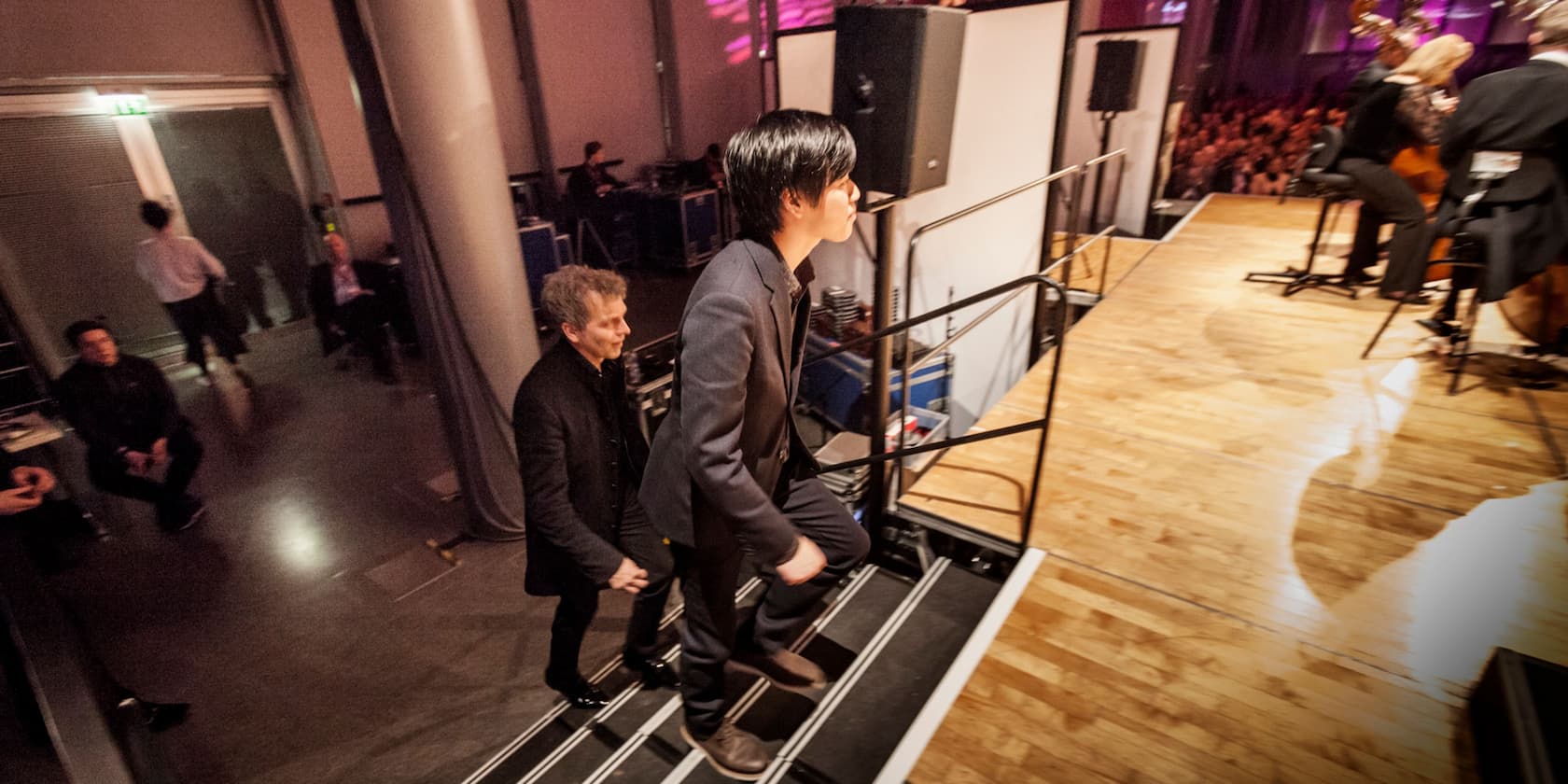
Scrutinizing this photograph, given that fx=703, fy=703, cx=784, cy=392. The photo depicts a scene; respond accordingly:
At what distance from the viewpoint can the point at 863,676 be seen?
2.06 m

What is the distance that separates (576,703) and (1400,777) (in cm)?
232

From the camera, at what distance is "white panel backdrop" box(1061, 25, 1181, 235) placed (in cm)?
583

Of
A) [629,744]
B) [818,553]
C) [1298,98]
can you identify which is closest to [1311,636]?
[818,553]

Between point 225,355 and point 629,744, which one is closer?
point 629,744

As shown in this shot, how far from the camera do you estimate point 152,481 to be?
3.86 m

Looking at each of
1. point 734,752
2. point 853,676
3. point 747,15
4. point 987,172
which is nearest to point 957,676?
point 853,676

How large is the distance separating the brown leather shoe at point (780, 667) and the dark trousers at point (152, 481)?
147 inches

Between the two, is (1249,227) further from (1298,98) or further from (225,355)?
(225,355)

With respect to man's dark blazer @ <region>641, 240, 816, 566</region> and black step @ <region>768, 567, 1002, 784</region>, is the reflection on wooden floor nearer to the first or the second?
black step @ <region>768, 567, 1002, 784</region>

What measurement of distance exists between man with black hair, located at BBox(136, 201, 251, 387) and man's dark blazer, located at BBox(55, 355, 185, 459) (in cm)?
190

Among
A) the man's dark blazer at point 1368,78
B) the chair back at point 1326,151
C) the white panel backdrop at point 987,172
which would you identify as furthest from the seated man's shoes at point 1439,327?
the white panel backdrop at point 987,172

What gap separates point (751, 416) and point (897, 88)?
4.18 feet

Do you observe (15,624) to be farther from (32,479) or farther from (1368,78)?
(1368,78)

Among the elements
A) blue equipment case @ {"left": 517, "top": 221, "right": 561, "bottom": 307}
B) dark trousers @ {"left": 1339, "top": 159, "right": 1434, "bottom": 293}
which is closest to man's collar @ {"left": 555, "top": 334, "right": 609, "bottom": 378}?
dark trousers @ {"left": 1339, "top": 159, "right": 1434, "bottom": 293}
